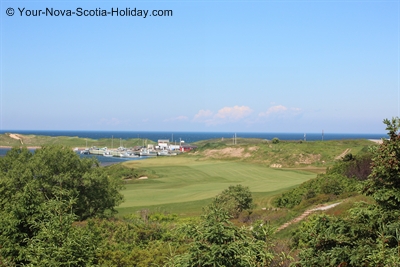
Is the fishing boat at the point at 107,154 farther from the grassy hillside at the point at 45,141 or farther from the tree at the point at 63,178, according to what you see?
the tree at the point at 63,178

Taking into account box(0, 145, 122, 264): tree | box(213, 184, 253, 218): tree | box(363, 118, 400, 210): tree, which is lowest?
box(213, 184, 253, 218): tree

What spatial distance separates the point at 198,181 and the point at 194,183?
258 centimetres

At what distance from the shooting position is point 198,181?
2239 inches

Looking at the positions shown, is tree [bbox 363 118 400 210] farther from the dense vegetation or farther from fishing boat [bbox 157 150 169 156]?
fishing boat [bbox 157 150 169 156]

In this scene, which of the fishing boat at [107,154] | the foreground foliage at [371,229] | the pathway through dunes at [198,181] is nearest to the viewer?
the foreground foliage at [371,229]

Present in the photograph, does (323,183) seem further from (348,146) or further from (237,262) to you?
(348,146)

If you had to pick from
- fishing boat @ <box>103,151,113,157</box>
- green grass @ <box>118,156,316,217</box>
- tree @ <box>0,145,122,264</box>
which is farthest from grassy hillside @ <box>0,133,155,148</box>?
tree @ <box>0,145,122,264</box>

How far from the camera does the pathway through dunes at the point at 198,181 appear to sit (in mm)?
42425

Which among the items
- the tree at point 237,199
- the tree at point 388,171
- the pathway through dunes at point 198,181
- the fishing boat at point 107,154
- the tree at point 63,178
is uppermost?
the tree at point 388,171

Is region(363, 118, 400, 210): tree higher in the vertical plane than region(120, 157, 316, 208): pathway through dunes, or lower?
higher

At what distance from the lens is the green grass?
38.8m

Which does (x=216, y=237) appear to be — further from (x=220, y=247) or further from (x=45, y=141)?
(x=45, y=141)

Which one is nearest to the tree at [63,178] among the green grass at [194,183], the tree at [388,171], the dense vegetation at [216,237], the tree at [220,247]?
the dense vegetation at [216,237]

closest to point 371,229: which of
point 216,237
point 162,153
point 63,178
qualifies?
point 216,237
